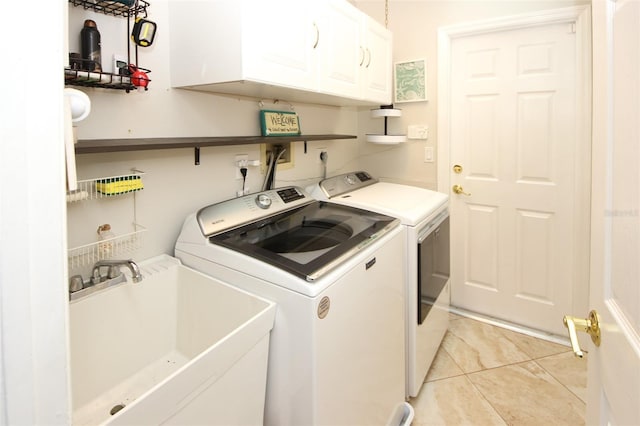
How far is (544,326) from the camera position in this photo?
253cm

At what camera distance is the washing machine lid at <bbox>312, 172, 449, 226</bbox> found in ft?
6.05

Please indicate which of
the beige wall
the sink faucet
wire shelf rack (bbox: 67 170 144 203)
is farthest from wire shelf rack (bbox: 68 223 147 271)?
the beige wall

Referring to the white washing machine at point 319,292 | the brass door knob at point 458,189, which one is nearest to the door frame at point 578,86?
the brass door knob at point 458,189

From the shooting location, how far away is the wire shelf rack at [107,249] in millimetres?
1237

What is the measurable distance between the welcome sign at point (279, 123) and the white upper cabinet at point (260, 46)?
19cm

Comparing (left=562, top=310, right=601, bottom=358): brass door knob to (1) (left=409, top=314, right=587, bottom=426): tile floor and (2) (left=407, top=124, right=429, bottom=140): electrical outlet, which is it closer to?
(1) (left=409, top=314, right=587, bottom=426): tile floor

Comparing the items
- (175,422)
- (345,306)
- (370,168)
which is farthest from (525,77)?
(175,422)

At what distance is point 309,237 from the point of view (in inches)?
60.4

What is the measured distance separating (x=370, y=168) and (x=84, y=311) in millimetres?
2360

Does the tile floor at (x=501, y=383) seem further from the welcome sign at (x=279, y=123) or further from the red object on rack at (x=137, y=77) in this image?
the red object on rack at (x=137, y=77)

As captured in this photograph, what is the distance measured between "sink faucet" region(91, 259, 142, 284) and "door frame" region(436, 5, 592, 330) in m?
2.29

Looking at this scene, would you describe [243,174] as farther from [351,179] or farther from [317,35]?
[351,179]

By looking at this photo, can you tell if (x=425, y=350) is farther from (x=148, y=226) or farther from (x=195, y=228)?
(x=148, y=226)

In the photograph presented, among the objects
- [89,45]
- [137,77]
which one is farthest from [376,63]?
[89,45]
